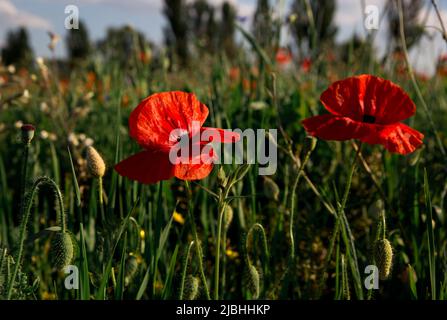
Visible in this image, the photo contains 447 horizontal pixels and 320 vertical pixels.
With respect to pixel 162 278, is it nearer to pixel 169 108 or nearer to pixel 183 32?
pixel 169 108

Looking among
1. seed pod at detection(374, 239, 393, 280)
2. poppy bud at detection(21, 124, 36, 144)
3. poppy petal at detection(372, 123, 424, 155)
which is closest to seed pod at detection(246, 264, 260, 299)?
seed pod at detection(374, 239, 393, 280)

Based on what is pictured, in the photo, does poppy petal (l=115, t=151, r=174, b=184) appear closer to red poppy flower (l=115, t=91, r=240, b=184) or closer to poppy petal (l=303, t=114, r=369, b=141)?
red poppy flower (l=115, t=91, r=240, b=184)

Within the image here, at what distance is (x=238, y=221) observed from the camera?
4.28 feet

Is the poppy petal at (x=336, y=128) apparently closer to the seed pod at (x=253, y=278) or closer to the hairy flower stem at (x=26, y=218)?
the seed pod at (x=253, y=278)

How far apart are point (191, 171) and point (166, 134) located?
0.42 ft

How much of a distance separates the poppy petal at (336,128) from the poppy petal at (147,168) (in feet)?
0.79

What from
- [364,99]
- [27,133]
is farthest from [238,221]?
[27,133]

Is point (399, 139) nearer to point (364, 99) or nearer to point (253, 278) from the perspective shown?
point (364, 99)

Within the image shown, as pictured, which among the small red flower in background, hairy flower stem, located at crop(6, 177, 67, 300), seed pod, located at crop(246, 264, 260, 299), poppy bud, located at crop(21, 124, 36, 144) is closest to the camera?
hairy flower stem, located at crop(6, 177, 67, 300)

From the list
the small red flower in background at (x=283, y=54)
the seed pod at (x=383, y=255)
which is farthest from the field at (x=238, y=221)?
the small red flower in background at (x=283, y=54)

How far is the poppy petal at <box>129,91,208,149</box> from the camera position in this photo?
2.85 ft

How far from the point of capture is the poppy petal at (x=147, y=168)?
0.79 metres
